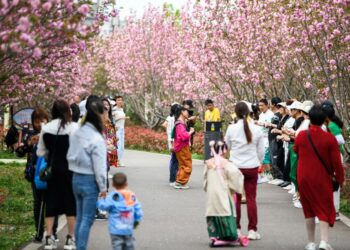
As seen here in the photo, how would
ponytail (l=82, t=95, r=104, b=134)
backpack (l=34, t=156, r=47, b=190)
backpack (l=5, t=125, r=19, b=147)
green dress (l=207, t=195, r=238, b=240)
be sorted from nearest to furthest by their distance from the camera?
ponytail (l=82, t=95, r=104, b=134), backpack (l=34, t=156, r=47, b=190), green dress (l=207, t=195, r=238, b=240), backpack (l=5, t=125, r=19, b=147)

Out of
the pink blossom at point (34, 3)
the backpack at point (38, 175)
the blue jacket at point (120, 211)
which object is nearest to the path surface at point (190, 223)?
the backpack at point (38, 175)

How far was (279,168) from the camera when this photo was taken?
60.1 ft

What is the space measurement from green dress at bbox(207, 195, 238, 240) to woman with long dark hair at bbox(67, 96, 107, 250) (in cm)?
179

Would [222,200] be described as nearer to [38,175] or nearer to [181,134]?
[38,175]

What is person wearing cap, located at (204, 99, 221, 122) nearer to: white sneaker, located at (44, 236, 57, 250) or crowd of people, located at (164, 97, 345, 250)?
crowd of people, located at (164, 97, 345, 250)

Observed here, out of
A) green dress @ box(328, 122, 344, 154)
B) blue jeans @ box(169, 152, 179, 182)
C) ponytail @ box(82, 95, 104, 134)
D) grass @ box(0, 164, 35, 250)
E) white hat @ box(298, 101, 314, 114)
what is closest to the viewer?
ponytail @ box(82, 95, 104, 134)

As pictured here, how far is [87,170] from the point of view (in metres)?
9.34

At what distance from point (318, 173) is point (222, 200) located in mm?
1169

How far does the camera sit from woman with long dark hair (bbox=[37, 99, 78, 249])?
10.0 meters

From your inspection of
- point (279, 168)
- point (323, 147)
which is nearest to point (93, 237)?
point (323, 147)

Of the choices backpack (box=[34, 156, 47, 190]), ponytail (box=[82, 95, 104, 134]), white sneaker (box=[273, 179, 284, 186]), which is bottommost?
white sneaker (box=[273, 179, 284, 186])

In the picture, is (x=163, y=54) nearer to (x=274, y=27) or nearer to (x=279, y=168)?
(x=274, y=27)

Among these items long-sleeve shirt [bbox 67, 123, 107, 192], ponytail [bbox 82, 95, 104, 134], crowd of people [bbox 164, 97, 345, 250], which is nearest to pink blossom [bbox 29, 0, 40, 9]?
ponytail [bbox 82, 95, 104, 134]

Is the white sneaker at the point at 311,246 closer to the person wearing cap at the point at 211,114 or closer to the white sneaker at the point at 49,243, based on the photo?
the white sneaker at the point at 49,243
